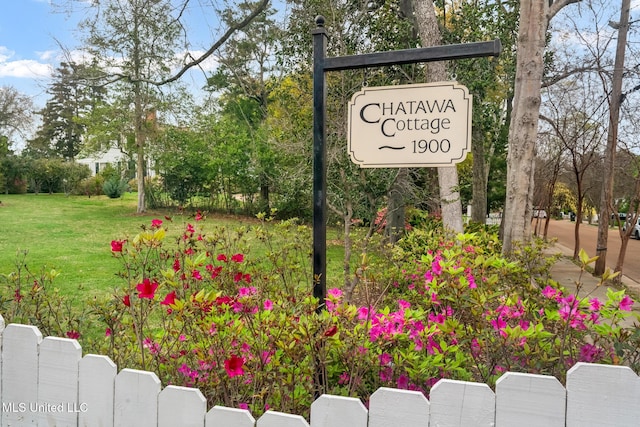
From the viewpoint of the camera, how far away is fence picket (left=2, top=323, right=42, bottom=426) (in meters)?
1.46

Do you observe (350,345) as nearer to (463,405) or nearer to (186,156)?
(463,405)

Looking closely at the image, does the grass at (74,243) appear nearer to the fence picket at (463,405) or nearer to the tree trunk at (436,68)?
the fence picket at (463,405)

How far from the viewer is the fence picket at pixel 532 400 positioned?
3.53 ft

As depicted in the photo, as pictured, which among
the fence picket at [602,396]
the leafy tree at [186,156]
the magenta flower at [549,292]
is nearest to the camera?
the fence picket at [602,396]

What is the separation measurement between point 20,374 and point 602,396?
67.8 inches

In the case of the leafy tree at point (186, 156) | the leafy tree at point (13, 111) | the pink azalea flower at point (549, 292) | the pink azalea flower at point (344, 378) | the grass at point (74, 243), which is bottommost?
the grass at point (74, 243)

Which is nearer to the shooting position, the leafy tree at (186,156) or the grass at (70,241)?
the grass at (70,241)

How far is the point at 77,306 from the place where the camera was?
4.65 meters

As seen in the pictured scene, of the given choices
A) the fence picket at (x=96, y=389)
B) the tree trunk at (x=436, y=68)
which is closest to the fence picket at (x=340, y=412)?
the fence picket at (x=96, y=389)

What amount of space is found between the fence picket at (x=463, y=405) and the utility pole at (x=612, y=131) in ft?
25.7

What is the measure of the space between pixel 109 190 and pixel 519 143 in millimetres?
24039

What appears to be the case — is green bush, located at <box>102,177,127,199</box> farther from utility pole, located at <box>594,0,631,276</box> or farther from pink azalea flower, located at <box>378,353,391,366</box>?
pink azalea flower, located at <box>378,353,391,366</box>

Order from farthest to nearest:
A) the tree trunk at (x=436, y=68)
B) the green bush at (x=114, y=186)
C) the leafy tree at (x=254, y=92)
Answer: the green bush at (x=114, y=186) → the leafy tree at (x=254, y=92) → the tree trunk at (x=436, y=68)

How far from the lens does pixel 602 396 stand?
1.06m
